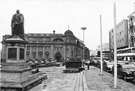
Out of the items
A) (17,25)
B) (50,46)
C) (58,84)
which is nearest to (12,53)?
(17,25)

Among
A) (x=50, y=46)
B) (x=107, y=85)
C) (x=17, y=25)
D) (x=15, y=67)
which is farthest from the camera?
(x=50, y=46)

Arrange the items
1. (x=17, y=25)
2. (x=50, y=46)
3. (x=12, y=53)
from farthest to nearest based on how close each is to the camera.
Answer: (x=50, y=46)
(x=17, y=25)
(x=12, y=53)

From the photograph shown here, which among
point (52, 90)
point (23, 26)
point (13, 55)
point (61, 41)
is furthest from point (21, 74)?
point (61, 41)

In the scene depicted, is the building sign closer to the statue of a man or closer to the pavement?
the statue of a man

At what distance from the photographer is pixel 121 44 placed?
72.6 metres

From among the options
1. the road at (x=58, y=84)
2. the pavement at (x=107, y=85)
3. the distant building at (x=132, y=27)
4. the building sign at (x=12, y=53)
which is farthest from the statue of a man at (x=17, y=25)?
the distant building at (x=132, y=27)

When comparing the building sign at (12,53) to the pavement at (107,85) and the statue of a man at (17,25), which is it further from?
the pavement at (107,85)

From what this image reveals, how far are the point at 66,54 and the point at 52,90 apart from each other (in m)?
63.3

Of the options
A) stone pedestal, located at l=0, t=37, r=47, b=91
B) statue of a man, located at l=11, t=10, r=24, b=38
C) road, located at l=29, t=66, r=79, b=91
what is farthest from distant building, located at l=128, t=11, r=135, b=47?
stone pedestal, located at l=0, t=37, r=47, b=91

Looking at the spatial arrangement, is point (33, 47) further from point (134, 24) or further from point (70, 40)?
point (134, 24)

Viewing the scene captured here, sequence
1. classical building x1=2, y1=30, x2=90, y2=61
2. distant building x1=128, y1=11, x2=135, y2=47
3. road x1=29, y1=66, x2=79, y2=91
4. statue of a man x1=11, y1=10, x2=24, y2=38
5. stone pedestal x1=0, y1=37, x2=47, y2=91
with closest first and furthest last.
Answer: stone pedestal x1=0, y1=37, x2=47, y2=91 → road x1=29, y1=66, x2=79, y2=91 → statue of a man x1=11, y1=10, x2=24, y2=38 → distant building x1=128, y1=11, x2=135, y2=47 → classical building x1=2, y1=30, x2=90, y2=61

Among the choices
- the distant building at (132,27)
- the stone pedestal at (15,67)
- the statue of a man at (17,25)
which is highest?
the distant building at (132,27)

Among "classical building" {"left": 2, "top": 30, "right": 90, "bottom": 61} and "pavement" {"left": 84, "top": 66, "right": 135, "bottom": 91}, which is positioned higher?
"classical building" {"left": 2, "top": 30, "right": 90, "bottom": 61}

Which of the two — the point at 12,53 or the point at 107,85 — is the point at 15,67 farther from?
the point at 107,85
